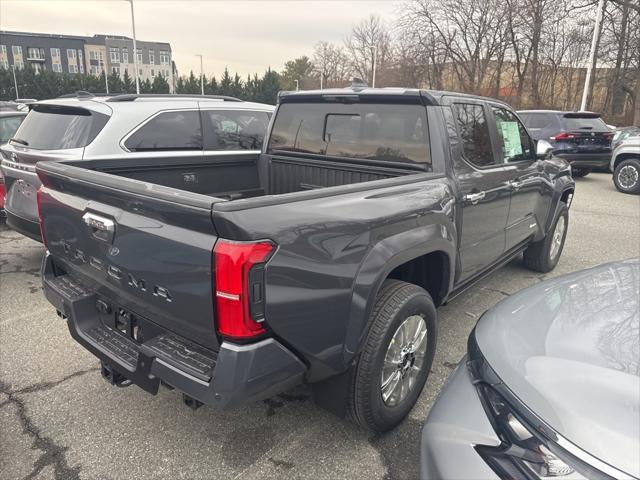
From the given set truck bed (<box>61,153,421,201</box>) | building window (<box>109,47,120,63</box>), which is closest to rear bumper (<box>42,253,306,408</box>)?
truck bed (<box>61,153,421,201</box>)

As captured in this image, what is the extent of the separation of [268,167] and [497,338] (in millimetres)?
2618

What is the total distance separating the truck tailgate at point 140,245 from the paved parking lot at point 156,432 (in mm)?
731

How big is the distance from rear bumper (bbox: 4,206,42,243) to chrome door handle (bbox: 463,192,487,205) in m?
3.90

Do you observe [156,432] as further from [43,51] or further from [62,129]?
[43,51]

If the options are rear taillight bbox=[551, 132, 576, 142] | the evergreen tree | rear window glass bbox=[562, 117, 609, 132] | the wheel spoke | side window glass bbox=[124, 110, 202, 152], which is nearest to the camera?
the wheel spoke

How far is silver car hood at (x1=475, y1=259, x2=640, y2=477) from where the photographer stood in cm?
133

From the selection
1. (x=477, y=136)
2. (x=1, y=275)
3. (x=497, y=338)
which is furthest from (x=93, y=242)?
(x=1, y=275)

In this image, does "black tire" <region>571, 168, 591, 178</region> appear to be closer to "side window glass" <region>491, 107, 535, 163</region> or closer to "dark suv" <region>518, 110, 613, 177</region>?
"dark suv" <region>518, 110, 613, 177</region>

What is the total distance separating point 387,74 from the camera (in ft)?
150

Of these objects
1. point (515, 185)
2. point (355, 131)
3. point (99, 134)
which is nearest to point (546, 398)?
point (355, 131)

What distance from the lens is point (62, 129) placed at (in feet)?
15.7

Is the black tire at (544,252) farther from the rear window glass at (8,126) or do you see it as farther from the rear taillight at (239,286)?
the rear window glass at (8,126)

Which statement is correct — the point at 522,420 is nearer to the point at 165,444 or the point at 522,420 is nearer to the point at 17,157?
the point at 165,444

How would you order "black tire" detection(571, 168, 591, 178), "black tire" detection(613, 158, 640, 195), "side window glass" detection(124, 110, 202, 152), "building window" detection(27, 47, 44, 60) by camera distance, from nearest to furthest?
"side window glass" detection(124, 110, 202, 152)
"black tire" detection(613, 158, 640, 195)
"black tire" detection(571, 168, 591, 178)
"building window" detection(27, 47, 44, 60)
